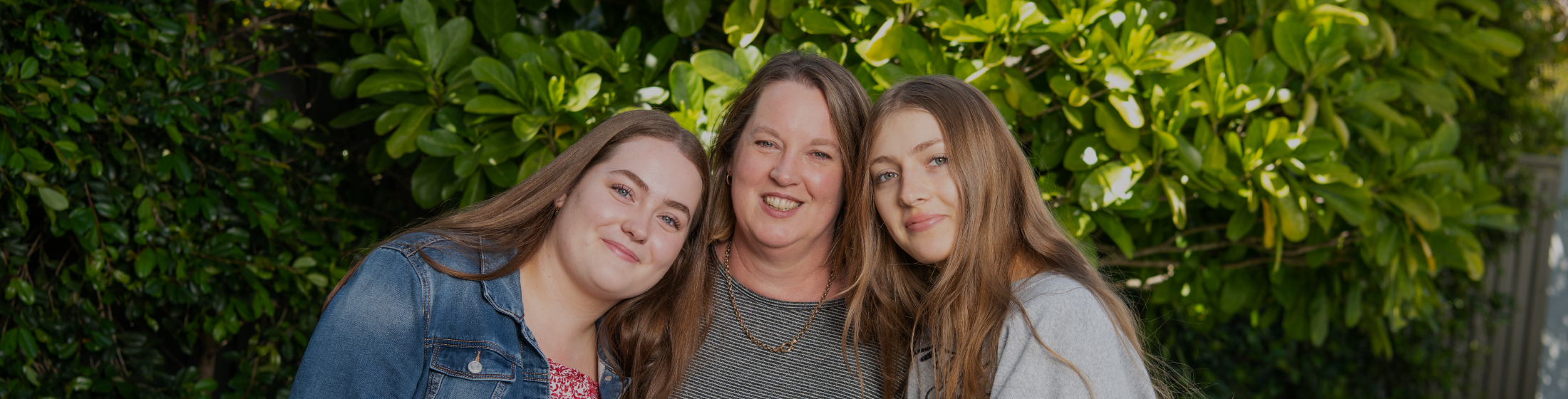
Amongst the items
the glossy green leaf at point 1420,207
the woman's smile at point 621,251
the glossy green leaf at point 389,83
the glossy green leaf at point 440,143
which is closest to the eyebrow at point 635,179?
the woman's smile at point 621,251

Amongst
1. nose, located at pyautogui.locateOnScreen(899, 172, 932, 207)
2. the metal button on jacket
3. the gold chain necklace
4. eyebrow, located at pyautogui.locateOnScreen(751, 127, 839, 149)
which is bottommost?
the gold chain necklace

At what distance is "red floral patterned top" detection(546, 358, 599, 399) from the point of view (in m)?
1.73

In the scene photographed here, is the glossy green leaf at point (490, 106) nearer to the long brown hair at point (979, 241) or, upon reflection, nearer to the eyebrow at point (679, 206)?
A: the eyebrow at point (679, 206)

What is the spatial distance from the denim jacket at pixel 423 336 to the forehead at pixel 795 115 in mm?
580

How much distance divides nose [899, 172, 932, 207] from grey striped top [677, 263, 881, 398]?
42 centimetres

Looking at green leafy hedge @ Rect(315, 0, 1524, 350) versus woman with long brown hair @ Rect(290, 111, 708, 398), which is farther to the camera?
green leafy hedge @ Rect(315, 0, 1524, 350)

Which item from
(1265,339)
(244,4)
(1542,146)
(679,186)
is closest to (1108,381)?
(679,186)

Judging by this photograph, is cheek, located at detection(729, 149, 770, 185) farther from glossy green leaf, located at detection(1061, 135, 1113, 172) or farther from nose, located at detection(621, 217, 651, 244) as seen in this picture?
glossy green leaf, located at detection(1061, 135, 1113, 172)

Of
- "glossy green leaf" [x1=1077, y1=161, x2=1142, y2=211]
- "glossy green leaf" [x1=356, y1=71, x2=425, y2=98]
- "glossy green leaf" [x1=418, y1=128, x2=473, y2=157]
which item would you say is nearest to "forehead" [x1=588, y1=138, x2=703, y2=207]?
"glossy green leaf" [x1=418, y1=128, x2=473, y2=157]

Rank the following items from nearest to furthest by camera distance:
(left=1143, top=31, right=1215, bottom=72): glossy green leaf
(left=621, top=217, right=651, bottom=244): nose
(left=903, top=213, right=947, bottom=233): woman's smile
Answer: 1. (left=621, top=217, right=651, bottom=244): nose
2. (left=903, top=213, right=947, bottom=233): woman's smile
3. (left=1143, top=31, right=1215, bottom=72): glossy green leaf

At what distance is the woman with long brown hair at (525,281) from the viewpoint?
1.47 meters

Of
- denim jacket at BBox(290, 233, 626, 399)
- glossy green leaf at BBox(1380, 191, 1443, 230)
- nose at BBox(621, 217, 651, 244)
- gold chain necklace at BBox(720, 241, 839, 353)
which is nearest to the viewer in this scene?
denim jacket at BBox(290, 233, 626, 399)

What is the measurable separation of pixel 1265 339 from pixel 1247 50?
2611 millimetres

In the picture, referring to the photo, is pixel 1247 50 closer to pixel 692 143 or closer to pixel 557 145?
pixel 692 143
